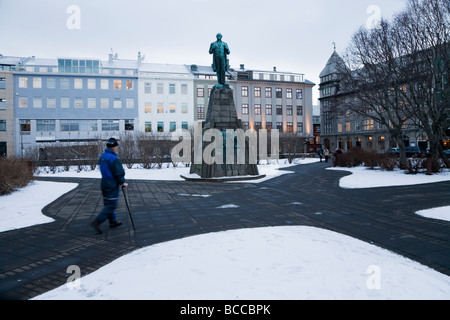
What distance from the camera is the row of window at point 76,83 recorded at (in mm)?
46938

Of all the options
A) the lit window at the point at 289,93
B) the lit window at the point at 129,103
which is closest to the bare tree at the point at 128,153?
the lit window at the point at 129,103

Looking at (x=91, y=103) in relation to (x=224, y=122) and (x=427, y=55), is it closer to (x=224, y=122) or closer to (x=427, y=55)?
(x=224, y=122)

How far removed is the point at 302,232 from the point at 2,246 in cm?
508

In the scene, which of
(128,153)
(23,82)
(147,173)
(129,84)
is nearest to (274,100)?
(129,84)

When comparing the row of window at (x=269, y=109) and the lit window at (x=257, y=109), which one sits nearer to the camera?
the row of window at (x=269, y=109)

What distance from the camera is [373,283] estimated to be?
10.2 ft

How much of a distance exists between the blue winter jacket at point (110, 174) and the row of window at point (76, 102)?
157ft

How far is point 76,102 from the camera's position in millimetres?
48188

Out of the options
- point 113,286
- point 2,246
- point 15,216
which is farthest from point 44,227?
point 113,286

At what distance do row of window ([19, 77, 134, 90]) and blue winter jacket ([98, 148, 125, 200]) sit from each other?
48337 millimetres

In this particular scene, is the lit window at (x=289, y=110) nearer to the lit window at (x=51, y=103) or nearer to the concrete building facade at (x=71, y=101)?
the concrete building facade at (x=71, y=101)

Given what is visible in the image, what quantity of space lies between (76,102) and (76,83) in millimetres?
3163

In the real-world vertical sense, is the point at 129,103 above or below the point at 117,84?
below

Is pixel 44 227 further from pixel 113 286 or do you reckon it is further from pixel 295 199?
pixel 295 199
